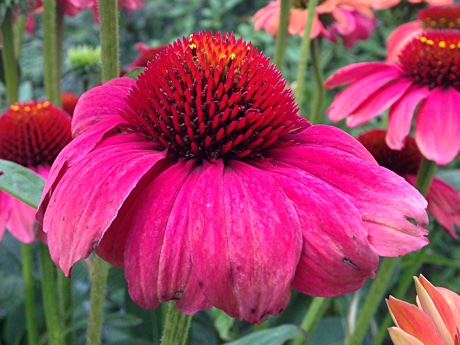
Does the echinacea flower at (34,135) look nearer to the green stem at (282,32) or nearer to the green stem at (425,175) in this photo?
the green stem at (282,32)

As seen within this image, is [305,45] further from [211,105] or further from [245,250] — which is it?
[245,250]

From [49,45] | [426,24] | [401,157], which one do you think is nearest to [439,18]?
[426,24]

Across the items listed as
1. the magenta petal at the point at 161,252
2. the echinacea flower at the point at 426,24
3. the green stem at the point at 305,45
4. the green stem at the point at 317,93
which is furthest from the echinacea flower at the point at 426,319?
the echinacea flower at the point at 426,24

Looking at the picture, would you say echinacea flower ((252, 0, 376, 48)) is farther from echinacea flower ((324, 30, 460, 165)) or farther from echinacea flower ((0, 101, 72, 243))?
echinacea flower ((0, 101, 72, 243))

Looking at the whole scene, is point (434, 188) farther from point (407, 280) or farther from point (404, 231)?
point (404, 231)

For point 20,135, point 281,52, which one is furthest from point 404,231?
point 20,135
